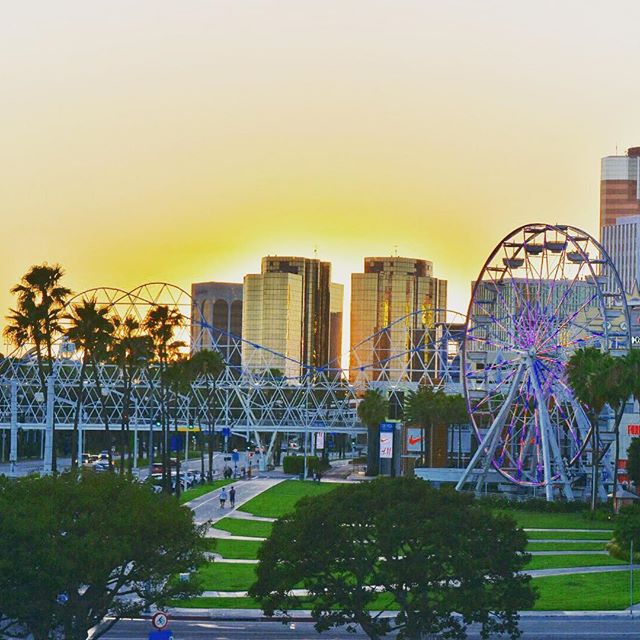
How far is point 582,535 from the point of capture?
110 m

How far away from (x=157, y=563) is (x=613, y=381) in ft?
230

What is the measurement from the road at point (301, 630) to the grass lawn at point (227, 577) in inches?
306

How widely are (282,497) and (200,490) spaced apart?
1081 centimetres

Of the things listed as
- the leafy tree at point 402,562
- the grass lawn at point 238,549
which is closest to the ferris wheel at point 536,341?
the grass lawn at point 238,549

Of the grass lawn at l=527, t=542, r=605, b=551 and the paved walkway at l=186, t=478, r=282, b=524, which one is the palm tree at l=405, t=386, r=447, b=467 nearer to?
the paved walkway at l=186, t=478, r=282, b=524

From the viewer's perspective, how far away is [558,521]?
121m

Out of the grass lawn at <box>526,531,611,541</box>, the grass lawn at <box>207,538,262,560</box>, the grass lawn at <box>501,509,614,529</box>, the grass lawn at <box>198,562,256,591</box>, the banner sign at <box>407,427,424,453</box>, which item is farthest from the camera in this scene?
the banner sign at <box>407,427,424,453</box>

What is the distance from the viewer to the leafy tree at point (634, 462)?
138750 millimetres

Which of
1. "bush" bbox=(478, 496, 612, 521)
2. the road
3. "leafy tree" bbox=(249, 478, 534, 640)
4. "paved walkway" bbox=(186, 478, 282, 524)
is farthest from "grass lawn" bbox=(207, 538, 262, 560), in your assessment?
"bush" bbox=(478, 496, 612, 521)

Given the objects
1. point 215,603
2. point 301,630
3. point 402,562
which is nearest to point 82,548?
point 402,562

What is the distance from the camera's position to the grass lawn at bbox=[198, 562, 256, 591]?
78062 mm

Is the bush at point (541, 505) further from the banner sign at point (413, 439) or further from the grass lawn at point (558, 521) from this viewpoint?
the banner sign at point (413, 439)

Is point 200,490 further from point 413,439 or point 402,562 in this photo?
point 402,562

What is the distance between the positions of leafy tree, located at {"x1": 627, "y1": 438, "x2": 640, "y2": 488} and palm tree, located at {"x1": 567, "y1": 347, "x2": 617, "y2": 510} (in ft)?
30.9
